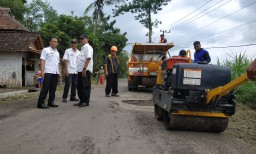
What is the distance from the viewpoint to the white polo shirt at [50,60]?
335 inches

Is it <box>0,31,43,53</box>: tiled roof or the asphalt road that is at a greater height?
<box>0,31,43,53</box>: tiled roof

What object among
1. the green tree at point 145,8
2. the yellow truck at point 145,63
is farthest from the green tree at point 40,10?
the yellow truck at point 145,63

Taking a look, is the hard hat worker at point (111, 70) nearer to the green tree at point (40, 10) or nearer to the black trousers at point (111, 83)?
the black trousers at point (111, 83)

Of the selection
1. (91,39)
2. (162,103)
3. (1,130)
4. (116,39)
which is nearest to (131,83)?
(162,103)

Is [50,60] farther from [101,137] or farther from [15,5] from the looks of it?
[15,5]

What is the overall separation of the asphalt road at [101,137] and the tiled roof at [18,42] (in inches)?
608

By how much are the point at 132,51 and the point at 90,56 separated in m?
8.18

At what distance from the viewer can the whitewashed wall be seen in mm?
21922

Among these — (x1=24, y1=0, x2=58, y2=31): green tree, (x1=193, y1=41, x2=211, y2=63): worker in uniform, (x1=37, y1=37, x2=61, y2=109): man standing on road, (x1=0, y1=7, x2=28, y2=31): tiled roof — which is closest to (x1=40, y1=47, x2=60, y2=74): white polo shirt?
(x1=37, y1=37, x2=61, y2=109): man standing on road

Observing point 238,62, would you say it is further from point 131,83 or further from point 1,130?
point 1,130

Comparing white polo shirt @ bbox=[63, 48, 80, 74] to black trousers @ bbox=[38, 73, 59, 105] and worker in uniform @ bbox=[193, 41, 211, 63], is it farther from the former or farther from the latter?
worker in uniform @ bbox=[193, 41, 211, 63]

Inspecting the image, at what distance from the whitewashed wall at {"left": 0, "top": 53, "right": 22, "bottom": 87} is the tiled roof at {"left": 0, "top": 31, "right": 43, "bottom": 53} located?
58cm

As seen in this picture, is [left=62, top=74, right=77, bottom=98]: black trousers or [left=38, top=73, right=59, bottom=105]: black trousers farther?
[left=62, top=74, right=77, bottom=98]: black trousers

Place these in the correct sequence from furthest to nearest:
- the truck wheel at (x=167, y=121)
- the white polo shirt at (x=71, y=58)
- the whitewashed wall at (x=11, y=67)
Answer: the whitewashed wall at (x=11, y=67), the white polo shirt at (x=71, y=58), the truck wheel at (x=167, y=121)
